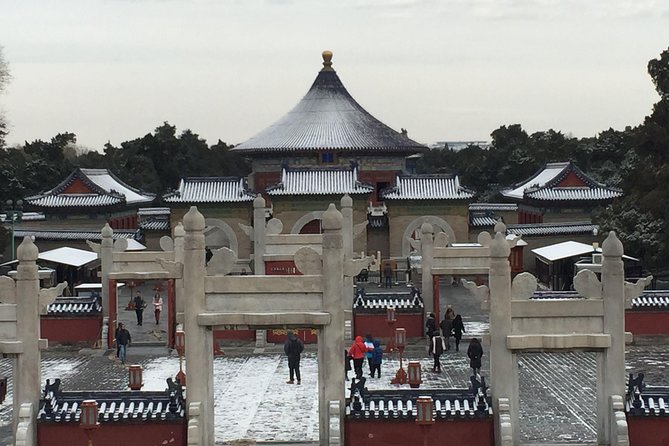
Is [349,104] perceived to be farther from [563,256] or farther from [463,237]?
[563,256]

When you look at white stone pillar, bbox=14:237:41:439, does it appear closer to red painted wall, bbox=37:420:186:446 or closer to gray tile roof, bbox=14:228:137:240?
red painted wall, bbox=37:420:186:446

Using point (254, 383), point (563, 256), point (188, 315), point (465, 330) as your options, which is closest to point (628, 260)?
point (563, 256)

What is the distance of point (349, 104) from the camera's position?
71.5m

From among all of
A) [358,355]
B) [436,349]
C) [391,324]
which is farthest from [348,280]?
[358,355]

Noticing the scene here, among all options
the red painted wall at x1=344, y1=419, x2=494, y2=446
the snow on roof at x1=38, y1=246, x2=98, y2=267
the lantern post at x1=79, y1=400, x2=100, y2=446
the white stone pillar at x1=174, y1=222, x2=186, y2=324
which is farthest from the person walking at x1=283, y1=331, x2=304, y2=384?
the snow on roof at x1=38, y1=246, x2=98, y2=267

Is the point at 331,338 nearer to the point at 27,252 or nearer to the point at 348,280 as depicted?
the point at 27,252

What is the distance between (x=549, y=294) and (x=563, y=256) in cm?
1046

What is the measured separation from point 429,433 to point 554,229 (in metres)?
36.0

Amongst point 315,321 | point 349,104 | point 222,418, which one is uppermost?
point 349,104

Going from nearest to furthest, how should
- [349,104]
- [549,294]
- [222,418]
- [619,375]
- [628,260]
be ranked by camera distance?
[619,375] → [222,418] → [549,294] → [628,260] → [349,104]

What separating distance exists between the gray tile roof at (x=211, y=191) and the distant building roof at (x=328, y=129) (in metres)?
11.9

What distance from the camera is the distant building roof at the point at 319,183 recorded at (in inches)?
2036

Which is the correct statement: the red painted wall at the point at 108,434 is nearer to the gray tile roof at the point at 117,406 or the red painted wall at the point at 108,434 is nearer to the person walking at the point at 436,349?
the gray tile roof at the point at 117,406

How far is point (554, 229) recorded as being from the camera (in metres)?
52.5
